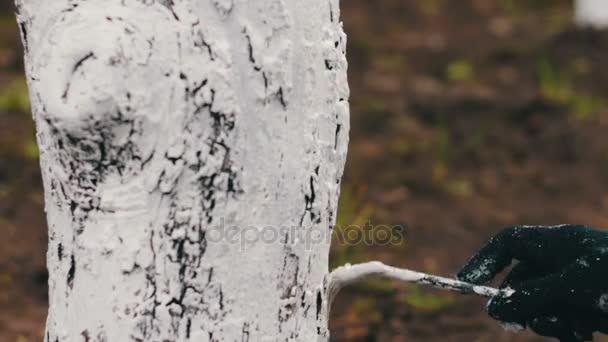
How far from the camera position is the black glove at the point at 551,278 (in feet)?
5.34

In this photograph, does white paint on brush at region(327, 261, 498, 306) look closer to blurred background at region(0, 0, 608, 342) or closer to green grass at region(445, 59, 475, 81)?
blurred background at region(0, 0, 608, 342)

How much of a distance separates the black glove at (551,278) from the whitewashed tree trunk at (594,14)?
5889 millimetres

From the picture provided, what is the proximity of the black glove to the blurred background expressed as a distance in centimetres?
148

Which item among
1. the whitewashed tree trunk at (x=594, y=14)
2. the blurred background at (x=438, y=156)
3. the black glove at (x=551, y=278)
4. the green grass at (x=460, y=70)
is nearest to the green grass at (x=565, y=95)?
the blurred background at (x=438, y=156)

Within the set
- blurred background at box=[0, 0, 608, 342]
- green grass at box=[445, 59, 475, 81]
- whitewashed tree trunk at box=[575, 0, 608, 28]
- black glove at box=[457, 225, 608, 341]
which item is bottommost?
black glove at box=[457, 225, 608, 341]

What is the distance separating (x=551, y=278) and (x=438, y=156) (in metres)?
3.62

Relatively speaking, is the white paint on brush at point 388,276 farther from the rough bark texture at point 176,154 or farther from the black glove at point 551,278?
the rough bark texture at point 176,154

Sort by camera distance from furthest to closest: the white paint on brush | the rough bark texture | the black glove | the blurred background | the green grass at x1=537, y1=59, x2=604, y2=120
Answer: the green grass at x1=537, y1=59, x2=604, y2=120, the blurred background, the white paint on brush, the black glove, the rough bark texture

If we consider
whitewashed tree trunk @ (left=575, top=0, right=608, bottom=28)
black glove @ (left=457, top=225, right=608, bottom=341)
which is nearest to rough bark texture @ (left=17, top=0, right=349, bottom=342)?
black glove @ (left=457, top=225, right=608, bottom=341)

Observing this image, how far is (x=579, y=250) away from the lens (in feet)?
5.51

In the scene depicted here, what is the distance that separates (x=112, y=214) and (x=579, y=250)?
2.79ft

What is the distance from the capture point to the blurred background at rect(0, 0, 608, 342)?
11.8ft

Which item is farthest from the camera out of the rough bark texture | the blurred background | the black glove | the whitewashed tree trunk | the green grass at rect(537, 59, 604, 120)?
the whitewashed tree trunk

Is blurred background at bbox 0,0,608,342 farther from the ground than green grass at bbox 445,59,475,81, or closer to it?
closer to it
